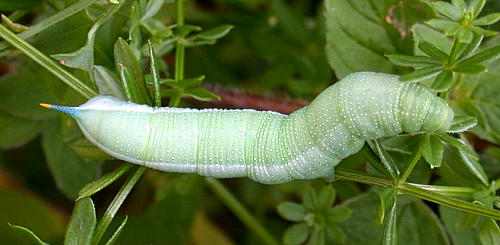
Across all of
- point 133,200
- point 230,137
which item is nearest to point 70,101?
point 230,137

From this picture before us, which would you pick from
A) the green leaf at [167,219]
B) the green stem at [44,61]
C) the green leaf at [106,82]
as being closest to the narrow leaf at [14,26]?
the green stem at [44,61]

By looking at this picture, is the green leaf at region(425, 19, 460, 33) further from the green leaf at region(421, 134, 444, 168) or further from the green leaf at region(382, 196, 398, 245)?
the green leaf at region(382, 196, 398, 245)

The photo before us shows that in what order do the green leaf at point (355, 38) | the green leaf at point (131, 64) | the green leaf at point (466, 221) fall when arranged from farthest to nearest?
the green leaf at point (355, 38) → the green leaf at point (466, 221) → the green leaf at point (131, 64)

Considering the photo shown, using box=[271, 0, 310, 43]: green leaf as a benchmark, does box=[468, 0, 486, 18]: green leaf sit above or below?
above

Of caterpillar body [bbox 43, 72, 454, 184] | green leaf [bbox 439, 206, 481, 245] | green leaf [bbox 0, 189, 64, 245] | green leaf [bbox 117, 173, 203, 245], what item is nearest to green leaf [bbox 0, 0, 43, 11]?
caterpillar body [bbox 43, 72, 454, 184]

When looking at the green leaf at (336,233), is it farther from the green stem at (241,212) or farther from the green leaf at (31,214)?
the green leaf at (31,214)
